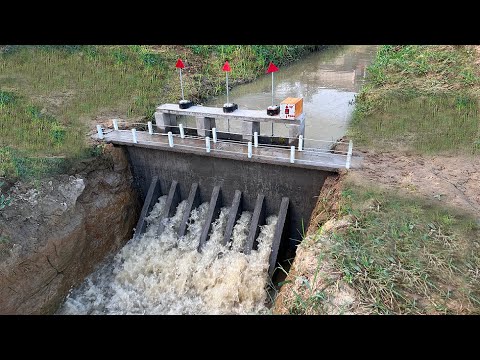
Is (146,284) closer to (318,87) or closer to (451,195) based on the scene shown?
(451,195)

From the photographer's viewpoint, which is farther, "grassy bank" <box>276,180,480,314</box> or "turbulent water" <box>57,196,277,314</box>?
"turbulent water" <box>57,196,277,314</box>

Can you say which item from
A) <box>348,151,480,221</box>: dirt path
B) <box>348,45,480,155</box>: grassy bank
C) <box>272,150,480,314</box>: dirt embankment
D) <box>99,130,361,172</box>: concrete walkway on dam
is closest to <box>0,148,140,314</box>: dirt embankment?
<box>99,130,361,172</box>: concrete walkway on dam

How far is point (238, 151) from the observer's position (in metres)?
10.1

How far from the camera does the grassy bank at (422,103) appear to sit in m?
10.7

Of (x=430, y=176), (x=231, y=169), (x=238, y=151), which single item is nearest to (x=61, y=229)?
(x=231, y=169)

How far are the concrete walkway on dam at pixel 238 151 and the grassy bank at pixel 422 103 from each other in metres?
1.80

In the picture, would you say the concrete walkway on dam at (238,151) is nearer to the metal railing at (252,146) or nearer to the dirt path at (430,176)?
the metal railing at (252,146)

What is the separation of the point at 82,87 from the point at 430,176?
13.1 metres

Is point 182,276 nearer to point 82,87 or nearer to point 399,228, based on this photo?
point 399,228

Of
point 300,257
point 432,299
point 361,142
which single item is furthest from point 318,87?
point 432,299

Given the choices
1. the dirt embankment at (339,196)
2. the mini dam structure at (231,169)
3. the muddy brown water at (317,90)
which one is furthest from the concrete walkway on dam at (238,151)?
the muddy brown water at (317,90)

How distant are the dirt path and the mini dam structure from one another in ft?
2.22

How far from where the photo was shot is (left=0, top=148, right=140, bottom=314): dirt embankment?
27.3ft

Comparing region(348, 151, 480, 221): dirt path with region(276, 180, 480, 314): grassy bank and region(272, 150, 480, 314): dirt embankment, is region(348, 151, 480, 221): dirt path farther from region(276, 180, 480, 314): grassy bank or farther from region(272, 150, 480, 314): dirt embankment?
region(276, 180, 480, 314): grassy bank
